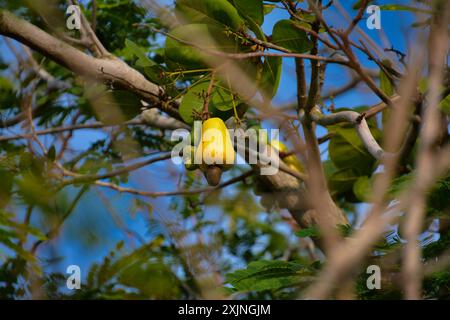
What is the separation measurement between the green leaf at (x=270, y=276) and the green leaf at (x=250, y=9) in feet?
1.61

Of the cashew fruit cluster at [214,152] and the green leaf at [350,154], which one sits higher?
the green leaf at [350,154]

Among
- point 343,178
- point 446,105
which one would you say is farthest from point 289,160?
point 446,105

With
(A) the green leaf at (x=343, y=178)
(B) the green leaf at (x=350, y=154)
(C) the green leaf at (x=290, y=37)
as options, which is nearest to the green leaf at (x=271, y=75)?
(C) the green leaf at (x=290, y=37)

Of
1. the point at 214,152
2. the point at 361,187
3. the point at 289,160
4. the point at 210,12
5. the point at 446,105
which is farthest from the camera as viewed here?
the point at 289,160

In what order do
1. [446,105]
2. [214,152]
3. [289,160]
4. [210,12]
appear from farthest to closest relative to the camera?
1. [289,160]
2. [446,105]
3. [210,12]
4. [214,152]

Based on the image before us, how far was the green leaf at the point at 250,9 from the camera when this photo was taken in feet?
4.40

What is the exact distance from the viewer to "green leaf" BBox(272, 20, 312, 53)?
1.33m

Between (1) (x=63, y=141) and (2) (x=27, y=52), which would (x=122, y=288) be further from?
(2) (x=27, y=52)

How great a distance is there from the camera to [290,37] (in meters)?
1.35

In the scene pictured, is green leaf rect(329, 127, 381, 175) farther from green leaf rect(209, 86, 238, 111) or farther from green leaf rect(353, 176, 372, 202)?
green leaf rect(209, 86, 238, 111)

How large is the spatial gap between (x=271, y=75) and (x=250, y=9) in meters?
0.14

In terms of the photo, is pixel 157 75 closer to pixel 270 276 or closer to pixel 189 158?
pixel 189 158

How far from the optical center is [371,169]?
1.97 m

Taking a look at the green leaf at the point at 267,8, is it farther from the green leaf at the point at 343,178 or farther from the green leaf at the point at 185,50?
the green leaf at the point at 343,178
